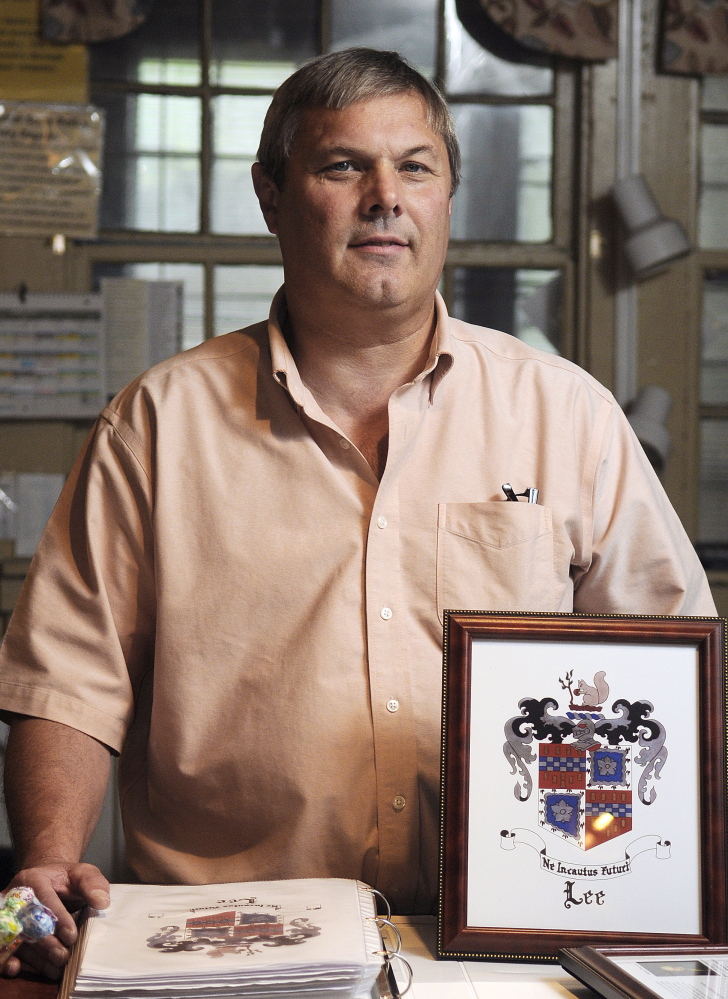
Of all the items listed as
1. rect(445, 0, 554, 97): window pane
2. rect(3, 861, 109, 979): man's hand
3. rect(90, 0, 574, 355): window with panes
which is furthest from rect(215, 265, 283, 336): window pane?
rect(3, 861, 109, 979): man's hand

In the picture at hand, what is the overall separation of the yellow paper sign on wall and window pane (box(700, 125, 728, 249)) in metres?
1.73

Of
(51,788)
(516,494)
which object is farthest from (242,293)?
(51,788)

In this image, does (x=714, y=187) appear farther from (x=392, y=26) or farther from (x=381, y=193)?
(x=381, y=193)

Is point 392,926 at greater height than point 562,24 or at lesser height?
lesser

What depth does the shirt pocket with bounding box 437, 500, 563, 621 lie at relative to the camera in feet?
3.92

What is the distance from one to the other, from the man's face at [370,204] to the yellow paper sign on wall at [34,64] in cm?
188

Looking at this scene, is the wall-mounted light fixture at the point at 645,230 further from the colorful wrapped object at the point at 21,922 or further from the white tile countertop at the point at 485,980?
Answer: the colorful wrapped object at the point at 21,922

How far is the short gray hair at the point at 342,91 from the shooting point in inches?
48.8

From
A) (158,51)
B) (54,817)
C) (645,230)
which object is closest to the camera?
(54,817)

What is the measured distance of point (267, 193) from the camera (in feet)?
4.49

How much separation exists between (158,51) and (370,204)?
2.01m

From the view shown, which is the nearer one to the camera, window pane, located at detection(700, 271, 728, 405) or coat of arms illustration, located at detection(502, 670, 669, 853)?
coat of arms illustration, located at detection(502, 670, 669, 853)

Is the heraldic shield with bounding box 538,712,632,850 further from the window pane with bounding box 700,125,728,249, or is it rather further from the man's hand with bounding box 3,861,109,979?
the window pane with bounding box 700,125,728,249

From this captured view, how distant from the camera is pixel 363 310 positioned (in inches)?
48.8
